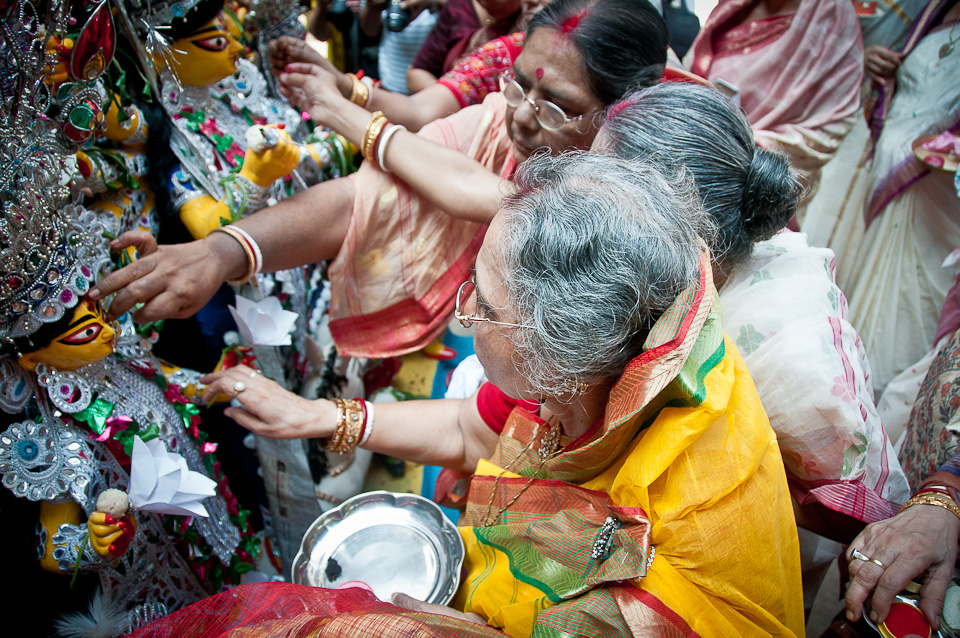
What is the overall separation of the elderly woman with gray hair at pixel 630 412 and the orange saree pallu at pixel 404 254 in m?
0.70

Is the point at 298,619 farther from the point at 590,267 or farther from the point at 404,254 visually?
the point at 404,254

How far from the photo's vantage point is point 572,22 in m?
1.68

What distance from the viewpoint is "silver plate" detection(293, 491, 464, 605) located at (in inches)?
54.2

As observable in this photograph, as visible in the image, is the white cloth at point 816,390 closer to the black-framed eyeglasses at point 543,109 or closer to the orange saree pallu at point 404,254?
the black-framed eyeglasses at point 543,109

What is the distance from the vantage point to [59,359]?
1156 millimetres

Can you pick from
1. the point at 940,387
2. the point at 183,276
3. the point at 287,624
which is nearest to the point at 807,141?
the point at 940,387

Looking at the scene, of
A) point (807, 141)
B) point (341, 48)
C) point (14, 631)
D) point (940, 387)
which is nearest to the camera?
point (14, 631)

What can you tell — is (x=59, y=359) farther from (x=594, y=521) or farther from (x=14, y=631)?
(x=594, y=521)

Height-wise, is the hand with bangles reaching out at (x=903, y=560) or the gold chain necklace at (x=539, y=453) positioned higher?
the hand with bangles reaching out at (x=903, y=560)

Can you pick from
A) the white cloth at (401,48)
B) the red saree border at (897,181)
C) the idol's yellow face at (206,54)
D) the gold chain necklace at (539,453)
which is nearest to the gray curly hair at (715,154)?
the gold chain necklace at (539,453)

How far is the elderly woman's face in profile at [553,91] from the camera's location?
1689 mm

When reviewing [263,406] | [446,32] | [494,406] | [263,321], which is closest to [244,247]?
[263,321]

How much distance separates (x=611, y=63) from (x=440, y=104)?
0.80 m

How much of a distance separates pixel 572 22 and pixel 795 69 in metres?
1.52
